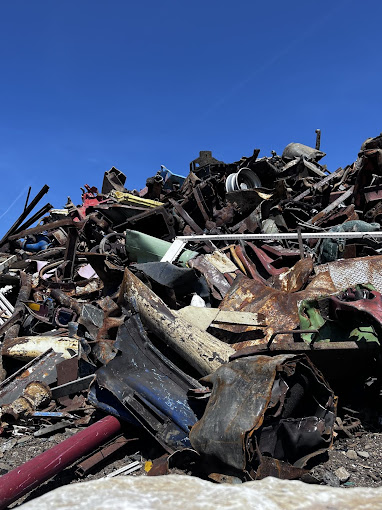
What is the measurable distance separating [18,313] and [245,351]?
401 centimetres

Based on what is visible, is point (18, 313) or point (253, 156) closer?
point (18, 313)

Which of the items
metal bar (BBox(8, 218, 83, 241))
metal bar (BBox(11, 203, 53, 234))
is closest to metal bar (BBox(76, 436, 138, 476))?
metal bar (BBox(8, 218, 83, 241))

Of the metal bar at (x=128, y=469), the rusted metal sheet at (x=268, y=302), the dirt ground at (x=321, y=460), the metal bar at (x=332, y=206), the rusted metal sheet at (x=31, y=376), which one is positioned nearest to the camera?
the dirt ground at (x=321, y=460)

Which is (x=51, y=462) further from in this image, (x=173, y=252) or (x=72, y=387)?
(x=173, y=252)

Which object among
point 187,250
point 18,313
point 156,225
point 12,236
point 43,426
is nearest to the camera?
point 43,426

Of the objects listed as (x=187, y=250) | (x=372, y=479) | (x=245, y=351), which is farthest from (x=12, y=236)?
(x=372, y=479)

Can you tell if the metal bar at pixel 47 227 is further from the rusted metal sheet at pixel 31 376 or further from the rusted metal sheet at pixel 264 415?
the rusted metal sheet at pixel 264 415

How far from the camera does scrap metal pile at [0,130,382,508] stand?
2.32 meters

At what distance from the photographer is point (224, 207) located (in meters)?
8.46

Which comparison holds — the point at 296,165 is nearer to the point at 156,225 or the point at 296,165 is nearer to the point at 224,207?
the point at 224,207

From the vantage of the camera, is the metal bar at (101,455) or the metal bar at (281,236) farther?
the metal bar at (281,236)

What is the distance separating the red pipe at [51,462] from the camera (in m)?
2.27

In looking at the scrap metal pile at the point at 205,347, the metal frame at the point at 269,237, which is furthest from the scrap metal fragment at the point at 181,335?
the metal frame at the point at 269,237

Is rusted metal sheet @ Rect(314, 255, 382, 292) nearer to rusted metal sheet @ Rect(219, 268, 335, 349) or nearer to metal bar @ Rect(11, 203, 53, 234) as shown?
rusted metal sheet @ Rect(219, 268, 335, 349)
